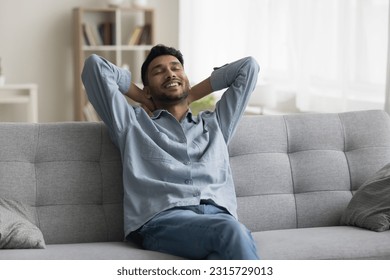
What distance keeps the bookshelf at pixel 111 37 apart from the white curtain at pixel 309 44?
24.3 inches

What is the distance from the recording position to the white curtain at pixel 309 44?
4.32 m

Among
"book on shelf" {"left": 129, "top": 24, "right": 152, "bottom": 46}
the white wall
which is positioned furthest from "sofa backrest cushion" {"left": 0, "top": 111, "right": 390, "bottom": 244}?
the white wall

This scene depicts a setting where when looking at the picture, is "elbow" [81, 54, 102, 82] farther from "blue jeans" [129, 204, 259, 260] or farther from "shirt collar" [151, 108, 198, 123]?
"blue jeans" [129, 204, 259, 260]

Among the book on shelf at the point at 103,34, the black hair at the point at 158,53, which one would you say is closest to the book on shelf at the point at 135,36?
the book on shelf at the point at 103,34

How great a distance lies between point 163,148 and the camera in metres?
2.60

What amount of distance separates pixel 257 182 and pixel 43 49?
4409 mm

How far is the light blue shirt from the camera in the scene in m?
2.50

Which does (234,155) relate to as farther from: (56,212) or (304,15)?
(304,15)

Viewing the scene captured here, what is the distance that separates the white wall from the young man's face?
4123mm

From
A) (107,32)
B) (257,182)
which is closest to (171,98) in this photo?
(257,182)

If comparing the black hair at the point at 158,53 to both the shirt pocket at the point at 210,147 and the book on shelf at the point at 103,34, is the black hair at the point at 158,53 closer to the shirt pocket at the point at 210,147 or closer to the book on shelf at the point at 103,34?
the shirt pocket at the point at 210,147
